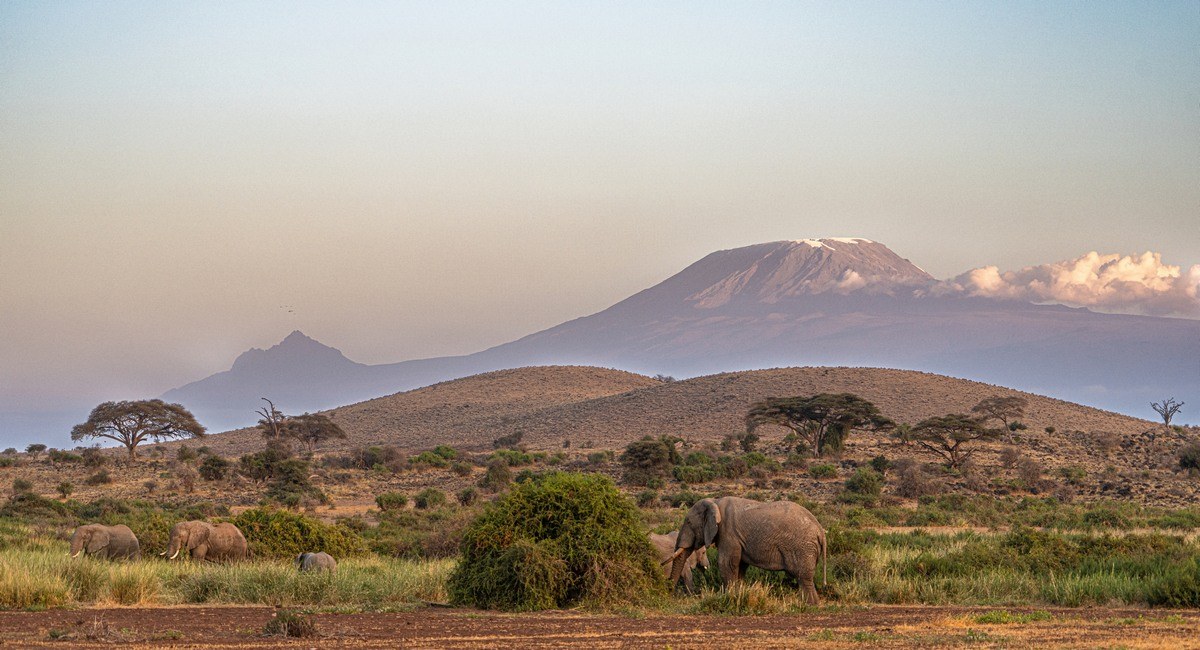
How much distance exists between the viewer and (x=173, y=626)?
551 inches

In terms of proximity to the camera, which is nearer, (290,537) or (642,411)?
(290,537)

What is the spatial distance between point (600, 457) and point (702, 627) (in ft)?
154

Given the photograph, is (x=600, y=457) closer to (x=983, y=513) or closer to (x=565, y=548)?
(x=983, y=513)

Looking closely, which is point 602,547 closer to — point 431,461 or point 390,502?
point 390,502

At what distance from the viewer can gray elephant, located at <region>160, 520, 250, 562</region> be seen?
22828 mm

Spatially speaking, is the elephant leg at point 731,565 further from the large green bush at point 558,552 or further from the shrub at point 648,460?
the shrub at point 648,460

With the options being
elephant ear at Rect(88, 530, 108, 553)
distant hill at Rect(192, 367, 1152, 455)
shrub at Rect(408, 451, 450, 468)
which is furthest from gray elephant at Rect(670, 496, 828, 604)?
distant hill at Rect(192, 367, 1152, 455)

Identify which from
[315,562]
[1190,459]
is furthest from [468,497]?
[1190,459]

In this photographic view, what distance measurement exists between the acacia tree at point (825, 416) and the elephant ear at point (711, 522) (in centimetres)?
4394

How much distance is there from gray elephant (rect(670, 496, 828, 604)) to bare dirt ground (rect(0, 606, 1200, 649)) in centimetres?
113

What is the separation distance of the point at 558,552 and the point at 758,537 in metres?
2.99

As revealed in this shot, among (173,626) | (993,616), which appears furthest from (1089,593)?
(173,626)

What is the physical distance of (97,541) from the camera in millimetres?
22766

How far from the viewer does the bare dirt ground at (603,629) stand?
40.8 ft
